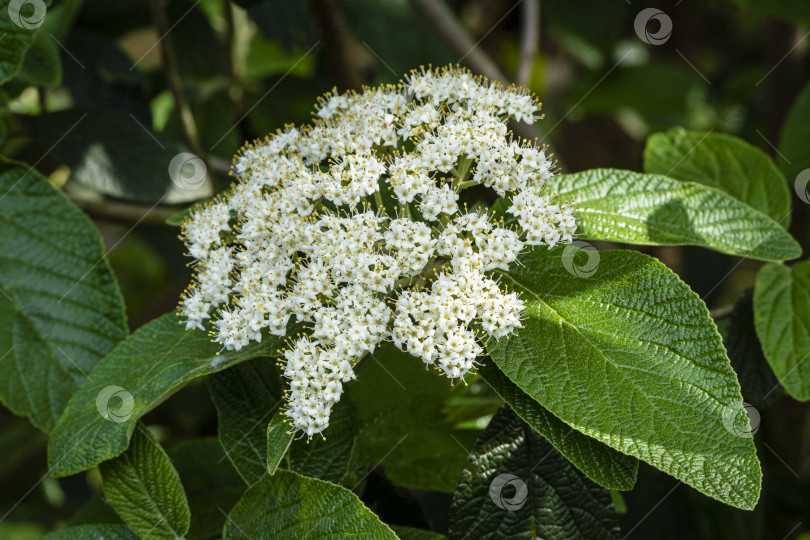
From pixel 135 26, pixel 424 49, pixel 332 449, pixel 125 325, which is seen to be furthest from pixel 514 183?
pixel 135 26

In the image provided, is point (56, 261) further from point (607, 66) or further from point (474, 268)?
point (607, 66)

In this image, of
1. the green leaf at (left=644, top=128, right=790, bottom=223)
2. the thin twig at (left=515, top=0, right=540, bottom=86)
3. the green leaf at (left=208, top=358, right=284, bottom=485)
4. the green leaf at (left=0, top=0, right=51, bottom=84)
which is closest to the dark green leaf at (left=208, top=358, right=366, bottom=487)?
the green leaf at (left=208, top=358, right=284, bottom=485)

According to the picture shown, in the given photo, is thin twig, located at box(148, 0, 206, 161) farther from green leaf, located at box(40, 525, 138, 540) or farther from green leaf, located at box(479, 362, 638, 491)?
green leaf, located at box(479, 362, 638, 491)

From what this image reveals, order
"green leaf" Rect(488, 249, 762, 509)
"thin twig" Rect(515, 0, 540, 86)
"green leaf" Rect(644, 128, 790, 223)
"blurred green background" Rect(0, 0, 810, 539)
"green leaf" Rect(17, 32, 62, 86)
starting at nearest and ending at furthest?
1. "green leaf" Rect(488, 249, 762, 509)
2. "green leaf" Rect(644, 128, 790, 223)
3. "green leaf" Rect(17, 32, 62, 86)
4. "blurred green background" Rect(0, 0, 810, 539)
5. "thin twig" Rect(515, 0, 540, 86)

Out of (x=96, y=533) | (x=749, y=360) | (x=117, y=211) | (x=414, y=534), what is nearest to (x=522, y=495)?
(x=414, y=534)

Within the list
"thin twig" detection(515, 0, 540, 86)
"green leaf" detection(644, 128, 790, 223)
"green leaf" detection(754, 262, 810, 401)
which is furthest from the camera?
"thin twig" detection(515, 0, 540, 86)

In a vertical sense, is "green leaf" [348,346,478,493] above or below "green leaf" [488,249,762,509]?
below
